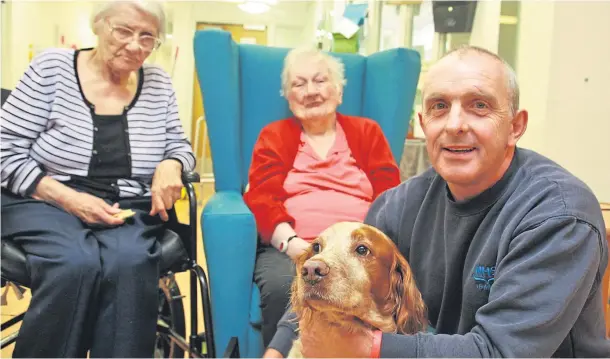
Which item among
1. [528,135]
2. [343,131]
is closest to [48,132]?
[343,131]

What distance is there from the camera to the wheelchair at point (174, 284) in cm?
123

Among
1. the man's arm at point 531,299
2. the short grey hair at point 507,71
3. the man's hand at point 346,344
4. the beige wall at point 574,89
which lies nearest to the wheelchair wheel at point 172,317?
the man's hand at point 346,344

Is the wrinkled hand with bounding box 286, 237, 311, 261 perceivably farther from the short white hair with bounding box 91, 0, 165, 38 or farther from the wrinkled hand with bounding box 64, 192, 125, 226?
the short white hair with bounding box 91, 0, 165, 38

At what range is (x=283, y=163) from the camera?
149 cm

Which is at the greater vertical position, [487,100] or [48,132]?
[487,100]

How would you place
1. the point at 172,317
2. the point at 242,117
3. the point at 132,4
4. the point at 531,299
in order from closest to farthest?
the point at 531,299
the point at 132,4
the point at 172,317
the point at 242,117

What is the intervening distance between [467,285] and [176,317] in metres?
1.08

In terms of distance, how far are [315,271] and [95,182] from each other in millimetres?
951

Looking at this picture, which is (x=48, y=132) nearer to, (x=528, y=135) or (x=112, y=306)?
(x=112, y=306)

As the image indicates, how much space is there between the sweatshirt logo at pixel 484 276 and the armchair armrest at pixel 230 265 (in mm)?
643

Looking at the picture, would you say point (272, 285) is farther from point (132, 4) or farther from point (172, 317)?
point (132, 4)

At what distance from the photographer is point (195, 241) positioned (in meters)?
1.46

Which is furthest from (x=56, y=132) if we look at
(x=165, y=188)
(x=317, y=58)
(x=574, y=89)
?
(x=574, y=89)

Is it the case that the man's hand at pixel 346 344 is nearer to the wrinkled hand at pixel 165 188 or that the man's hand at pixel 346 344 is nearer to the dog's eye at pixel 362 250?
the dog's eye at pixel 362 250
